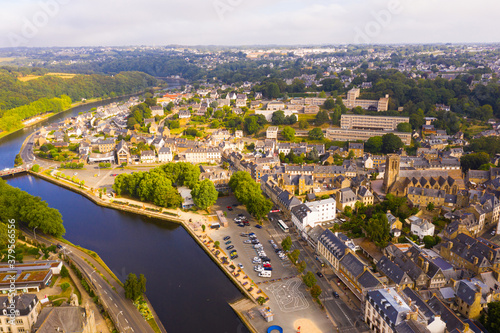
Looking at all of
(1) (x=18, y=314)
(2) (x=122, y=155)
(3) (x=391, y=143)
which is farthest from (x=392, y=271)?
(2) (x=122, y=155)

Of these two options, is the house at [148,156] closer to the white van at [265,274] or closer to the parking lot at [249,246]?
the parking lot at [249,246]

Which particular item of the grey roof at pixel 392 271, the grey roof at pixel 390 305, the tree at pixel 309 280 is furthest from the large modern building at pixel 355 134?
the grey roof at pixel 390 305

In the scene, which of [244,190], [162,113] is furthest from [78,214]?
[162,113]

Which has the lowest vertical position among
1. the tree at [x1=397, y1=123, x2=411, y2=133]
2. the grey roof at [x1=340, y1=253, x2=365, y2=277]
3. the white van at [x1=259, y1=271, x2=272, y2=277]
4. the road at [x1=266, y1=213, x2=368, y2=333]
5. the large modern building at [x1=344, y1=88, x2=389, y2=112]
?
the road at [x1=266, y1=213, x2=368, y2=333]

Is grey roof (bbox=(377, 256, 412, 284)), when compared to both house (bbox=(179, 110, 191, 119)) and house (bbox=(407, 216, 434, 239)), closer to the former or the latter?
house (bbox=(407, 216, 434, 239))

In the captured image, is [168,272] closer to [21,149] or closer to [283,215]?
[283,215]

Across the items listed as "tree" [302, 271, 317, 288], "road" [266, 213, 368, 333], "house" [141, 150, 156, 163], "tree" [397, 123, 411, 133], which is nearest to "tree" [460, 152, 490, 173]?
"tree" [397, 123, 411, 133]
